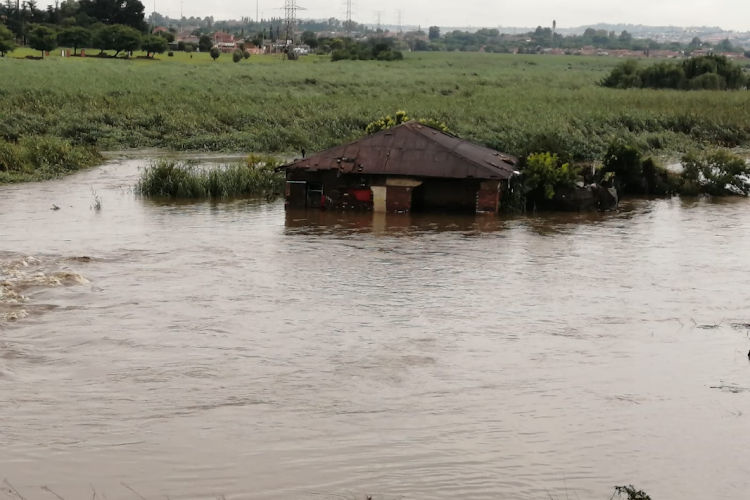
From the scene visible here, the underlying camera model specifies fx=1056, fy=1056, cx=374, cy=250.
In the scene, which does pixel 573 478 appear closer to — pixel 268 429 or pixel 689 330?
pixel 268 429

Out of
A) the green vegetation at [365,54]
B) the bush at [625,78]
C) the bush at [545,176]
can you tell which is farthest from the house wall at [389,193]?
the green vegetation at [365,54]

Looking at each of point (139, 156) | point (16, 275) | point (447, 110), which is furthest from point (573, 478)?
point (447, 110)

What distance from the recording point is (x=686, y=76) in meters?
71.6

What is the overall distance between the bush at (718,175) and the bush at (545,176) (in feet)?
19.0

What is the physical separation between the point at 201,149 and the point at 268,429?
30.1 metres

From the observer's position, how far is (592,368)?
14.5 meters

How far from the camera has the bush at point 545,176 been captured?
2783 centimetres

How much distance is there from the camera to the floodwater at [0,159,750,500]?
35.9 feet

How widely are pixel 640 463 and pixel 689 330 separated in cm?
581

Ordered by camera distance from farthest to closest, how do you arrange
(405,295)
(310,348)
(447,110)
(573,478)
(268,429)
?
(447,110) → (405,295) → (310,348) → (268,429) → (573,478)

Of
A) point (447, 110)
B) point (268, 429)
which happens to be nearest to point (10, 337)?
point (268, 429)

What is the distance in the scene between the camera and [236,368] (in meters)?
14.2

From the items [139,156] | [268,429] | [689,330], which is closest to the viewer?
[268,429]

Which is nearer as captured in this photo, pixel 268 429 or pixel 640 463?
pixel 640 463
